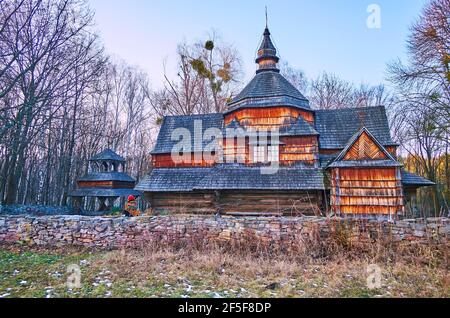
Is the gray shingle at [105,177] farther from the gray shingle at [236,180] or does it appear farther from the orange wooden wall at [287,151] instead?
the orange wooden wall at [287,151]

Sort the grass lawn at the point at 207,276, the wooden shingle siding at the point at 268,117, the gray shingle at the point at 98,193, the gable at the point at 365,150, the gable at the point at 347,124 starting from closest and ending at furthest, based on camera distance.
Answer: the grass lawn at the point at 207,276
the gable at the point at 365,150
the wooden shingle siding at the point at 268,117
the gable at the point at 347,124
the gray shingle at the point at 98,193

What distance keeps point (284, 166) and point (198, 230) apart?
7273mm

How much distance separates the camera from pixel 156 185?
14.3 m

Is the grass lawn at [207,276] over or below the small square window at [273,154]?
below

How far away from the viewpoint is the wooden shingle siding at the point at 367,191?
1128 cm

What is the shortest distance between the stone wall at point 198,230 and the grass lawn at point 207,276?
2.20ft

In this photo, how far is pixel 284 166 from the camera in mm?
13414

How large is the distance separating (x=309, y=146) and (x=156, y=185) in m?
8.97

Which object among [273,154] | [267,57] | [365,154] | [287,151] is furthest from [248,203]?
[267,57]

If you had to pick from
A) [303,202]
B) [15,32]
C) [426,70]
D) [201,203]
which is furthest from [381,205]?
[15,32]

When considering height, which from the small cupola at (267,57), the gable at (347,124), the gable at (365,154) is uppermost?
the small cupola at (267,57)

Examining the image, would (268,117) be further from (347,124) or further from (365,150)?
(365,150)

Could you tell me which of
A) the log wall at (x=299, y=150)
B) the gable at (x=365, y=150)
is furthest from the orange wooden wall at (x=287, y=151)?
the gable at (x=365, y=150)

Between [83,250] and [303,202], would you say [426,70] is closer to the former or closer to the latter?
[303,202]
